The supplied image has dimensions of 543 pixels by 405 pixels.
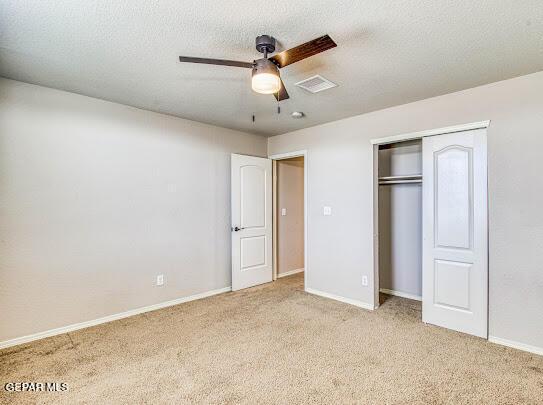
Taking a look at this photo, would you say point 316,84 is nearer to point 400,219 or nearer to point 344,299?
point 400,219

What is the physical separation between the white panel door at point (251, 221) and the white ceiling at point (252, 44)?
5.28 ft

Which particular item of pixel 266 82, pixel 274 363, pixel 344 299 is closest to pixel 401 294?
pixel 344 299

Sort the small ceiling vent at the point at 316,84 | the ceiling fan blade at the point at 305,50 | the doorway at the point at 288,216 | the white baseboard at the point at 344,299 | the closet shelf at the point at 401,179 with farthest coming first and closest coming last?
the doorway at the point at 288,216 → the closet shelf at the point at 401,179 → the white baseboard at the point at 344,299 → the small ceiling vent at the point at 316,84 → the ceiling fan blade at the point at 305,50

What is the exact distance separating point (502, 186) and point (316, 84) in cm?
201

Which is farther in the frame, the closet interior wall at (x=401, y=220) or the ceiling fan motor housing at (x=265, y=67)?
the closet interior wall at (x=401, y=220)

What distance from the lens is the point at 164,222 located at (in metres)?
3.86

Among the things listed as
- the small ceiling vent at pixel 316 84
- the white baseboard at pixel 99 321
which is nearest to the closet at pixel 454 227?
the small ceiling vent at pixel 316 84

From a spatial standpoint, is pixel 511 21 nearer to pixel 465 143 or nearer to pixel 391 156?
pixel 465 143

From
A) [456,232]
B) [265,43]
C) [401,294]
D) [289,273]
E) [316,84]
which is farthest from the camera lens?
[289,273]

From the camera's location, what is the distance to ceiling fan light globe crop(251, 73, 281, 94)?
1.89m

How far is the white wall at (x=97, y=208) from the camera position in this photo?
2.84 m

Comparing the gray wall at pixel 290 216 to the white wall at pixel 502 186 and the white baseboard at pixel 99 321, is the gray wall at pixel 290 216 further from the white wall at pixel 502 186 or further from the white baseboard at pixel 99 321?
the white wall at pixel 502 186

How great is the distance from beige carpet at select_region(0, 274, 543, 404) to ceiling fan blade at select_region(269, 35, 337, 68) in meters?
2.25

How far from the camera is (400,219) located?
4.32 m
